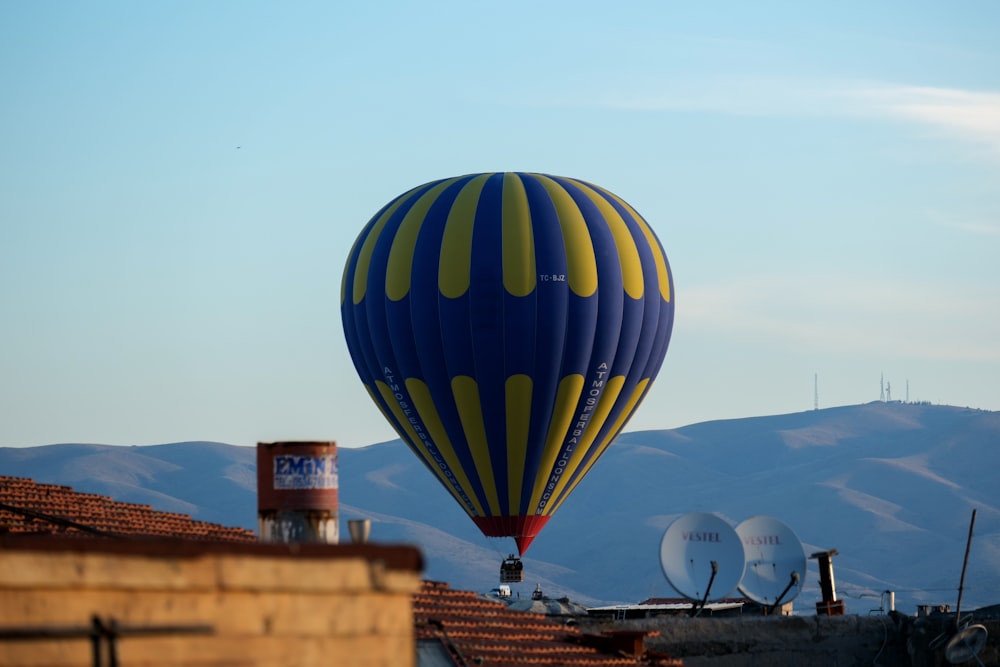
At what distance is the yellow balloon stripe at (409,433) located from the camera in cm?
5634

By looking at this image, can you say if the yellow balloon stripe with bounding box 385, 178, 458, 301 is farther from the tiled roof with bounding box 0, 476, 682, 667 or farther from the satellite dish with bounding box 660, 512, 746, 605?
the tiled roof with bounding box 0, 476, 682, 667

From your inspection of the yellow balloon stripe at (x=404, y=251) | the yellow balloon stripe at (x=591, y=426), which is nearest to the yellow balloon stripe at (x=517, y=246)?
the yellow balloon stripe at (x=404, y=251)

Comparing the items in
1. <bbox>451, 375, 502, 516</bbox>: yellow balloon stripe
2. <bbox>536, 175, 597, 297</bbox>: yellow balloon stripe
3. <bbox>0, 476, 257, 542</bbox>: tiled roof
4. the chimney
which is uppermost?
<bbox>536, 175, 597, 297</bbox>: yellow balloon stripe

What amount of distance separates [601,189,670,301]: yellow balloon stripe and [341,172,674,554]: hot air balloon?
0.13 meters

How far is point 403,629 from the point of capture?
46.6 ft

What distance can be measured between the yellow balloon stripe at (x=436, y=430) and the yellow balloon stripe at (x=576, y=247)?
5.17 meters

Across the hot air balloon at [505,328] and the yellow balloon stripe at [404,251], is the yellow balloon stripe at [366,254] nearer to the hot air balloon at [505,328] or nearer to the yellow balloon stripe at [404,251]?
the hot air balloon at [505,328]

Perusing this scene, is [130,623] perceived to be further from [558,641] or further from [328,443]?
[558,641]

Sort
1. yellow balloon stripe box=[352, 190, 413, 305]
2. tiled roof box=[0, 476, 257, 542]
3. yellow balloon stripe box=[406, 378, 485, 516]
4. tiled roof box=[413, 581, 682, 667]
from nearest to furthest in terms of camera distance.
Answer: tiled roof box=[413, 581, 682, 667], tiled roof box=[0, 476, 257, 542], yellow balloon stripe box=[406, 378, 485, 516], yellow balloon stripe box=[352, 190, 413, 305]

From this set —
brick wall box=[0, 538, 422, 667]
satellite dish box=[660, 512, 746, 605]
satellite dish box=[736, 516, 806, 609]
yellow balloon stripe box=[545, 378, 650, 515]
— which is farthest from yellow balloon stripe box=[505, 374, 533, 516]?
brick wall box=[0, 538, 422, 667]

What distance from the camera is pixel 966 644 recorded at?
44656mm

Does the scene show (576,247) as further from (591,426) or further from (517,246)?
(591,426)

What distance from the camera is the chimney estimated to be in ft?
68.3

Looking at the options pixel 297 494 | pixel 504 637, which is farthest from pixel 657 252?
pixel 297 494
